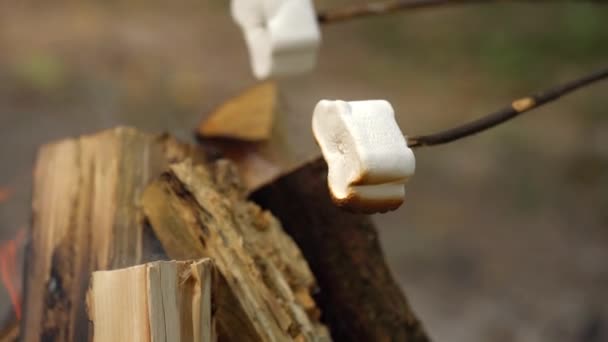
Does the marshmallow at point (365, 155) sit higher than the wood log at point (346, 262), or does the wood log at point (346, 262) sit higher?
the marshmallow at point (365, 155)

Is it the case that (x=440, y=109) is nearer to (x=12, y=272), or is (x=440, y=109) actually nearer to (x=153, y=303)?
(x=12, y=272)

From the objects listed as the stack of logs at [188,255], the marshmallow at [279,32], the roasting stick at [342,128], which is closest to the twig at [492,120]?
the roasting stick at [342,128]

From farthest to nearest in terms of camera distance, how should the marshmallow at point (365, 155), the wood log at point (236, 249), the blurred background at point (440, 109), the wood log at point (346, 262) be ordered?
1. the blurred background at point (440, 109)
2. the wood log at point (346, 262)
3. the wood log at point (236, 249)
4. the marshmallow at point (365, 155)

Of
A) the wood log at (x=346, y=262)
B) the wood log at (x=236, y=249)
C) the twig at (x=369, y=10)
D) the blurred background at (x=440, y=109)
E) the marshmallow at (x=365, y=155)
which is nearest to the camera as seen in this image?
the marshmallow at (x=365, y=155)

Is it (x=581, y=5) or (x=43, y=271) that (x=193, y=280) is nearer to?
(x=43, y=271)

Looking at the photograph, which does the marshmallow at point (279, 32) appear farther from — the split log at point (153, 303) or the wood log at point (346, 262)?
the split log at point (153, 303)

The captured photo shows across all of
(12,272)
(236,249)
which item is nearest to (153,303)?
(236,249)
